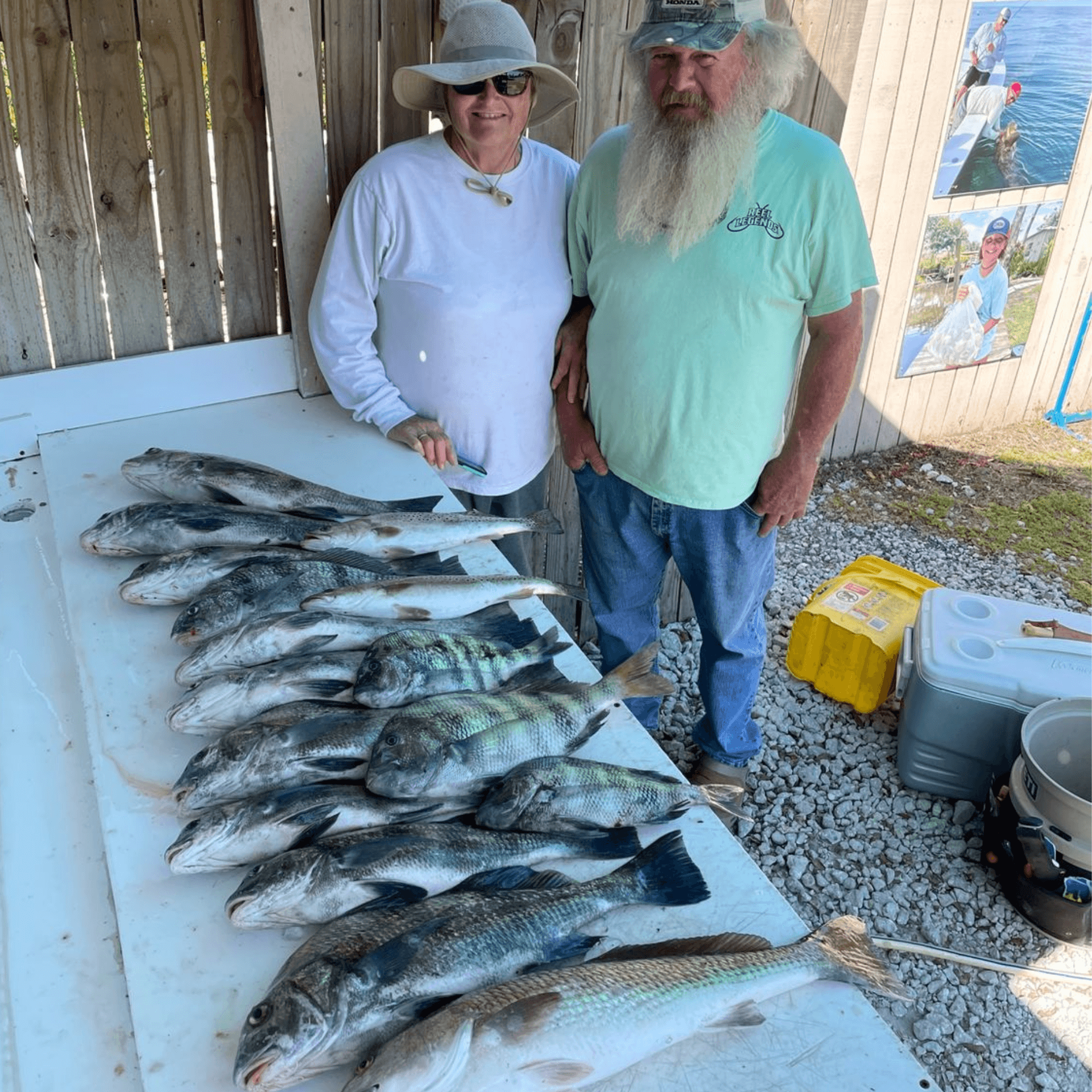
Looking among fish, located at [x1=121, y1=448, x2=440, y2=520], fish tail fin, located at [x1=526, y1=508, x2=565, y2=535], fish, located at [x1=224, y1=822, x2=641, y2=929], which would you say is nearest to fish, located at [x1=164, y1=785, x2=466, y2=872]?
fish, located at [x1=224, y1=822, x2=641, y2=929]

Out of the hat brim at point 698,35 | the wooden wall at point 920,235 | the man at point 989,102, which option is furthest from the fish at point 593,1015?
the man at point 989,102

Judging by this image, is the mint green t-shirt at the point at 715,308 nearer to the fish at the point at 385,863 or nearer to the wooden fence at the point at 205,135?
the wooden fence at the point at 205,135

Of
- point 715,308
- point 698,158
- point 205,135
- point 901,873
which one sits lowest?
point 901,873

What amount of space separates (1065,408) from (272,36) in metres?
6.57

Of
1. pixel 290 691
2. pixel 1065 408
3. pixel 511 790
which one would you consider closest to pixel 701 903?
pixel 511 790

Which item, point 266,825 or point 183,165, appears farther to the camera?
point 183,165

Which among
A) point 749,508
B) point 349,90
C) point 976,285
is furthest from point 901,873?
point 976,285

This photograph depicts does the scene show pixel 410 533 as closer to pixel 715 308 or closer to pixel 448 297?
pixel 448 297

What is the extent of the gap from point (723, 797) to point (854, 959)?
42 cm

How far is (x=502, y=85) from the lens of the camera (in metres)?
2.84

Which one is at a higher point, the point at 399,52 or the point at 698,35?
the point at 698,35

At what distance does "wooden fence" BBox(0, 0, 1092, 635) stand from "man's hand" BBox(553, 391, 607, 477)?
3.16 feet

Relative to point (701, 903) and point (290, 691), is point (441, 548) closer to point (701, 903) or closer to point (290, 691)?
point (290, 691)

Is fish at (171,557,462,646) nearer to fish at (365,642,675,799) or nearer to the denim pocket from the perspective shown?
fish at (365,642,675,799)
